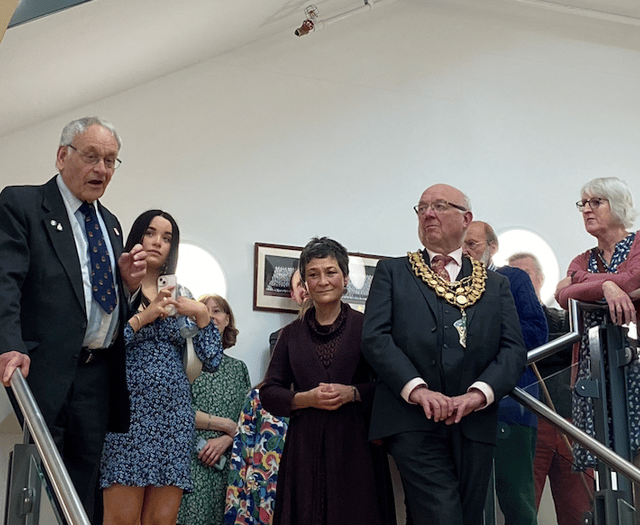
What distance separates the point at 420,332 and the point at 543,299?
12.6 feet

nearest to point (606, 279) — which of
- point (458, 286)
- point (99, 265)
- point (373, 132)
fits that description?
point (458, 286)

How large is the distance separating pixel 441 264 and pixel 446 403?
2.08 feet

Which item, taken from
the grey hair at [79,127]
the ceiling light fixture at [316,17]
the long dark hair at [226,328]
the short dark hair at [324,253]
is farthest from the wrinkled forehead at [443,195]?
the ceiling light fixture at [316,17]

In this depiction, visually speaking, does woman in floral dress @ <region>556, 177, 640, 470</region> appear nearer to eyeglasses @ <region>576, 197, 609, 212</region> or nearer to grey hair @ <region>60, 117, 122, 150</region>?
eyeglasses @ <region>576, 197, 609, 212</region>

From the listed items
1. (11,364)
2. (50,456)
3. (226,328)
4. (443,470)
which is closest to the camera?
(50,456)

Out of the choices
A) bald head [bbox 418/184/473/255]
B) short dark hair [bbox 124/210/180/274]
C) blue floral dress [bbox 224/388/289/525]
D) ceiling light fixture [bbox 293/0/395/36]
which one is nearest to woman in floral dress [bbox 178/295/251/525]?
blue floral dress [bbox 224/388/289/525]

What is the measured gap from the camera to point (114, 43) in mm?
5590

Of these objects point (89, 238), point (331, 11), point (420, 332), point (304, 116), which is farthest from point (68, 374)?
point (331, 11)

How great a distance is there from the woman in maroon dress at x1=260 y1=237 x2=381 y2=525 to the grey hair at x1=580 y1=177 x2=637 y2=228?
47.8 inches

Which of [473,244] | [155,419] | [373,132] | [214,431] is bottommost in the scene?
[214,431]

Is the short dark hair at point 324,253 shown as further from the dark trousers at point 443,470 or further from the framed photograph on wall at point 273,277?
the framed photograph on wall at point 273,277

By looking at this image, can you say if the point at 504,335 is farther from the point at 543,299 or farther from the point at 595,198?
the point at 543,299

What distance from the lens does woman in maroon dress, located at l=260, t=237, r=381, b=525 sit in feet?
11.0

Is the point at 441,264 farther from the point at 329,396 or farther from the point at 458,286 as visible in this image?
the point at 329,396
